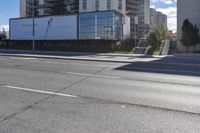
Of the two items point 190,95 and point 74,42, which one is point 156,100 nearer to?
point 190,95

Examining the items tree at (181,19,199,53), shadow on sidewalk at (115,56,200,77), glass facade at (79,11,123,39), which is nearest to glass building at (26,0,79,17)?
glass facade at (79,11,123,39)

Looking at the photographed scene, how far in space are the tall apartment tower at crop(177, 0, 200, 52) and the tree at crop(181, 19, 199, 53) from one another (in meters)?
1.70

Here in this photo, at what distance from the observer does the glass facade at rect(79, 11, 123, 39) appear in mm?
54406

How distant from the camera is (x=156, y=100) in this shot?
9.11 meters

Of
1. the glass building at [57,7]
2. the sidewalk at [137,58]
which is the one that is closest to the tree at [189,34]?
the sidewalk at [137,58]

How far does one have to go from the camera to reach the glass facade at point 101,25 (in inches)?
2142

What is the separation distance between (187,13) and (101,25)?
18567 mm

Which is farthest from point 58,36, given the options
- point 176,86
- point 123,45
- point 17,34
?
point 176,86

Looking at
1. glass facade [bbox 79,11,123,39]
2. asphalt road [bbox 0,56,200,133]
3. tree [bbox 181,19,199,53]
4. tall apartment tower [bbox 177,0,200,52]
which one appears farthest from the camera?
glass facade [bbox 79,11,123,39]

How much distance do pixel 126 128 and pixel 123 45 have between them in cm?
4011

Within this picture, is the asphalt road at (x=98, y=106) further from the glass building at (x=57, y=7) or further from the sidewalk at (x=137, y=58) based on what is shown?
the glass building at (x=57, y=7)

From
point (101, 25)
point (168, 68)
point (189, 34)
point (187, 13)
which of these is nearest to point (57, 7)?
point (101, 25)

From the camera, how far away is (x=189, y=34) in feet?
129

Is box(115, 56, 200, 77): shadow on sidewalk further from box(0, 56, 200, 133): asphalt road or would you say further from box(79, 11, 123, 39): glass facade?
box(79, 11, 123, 39): glass facade
